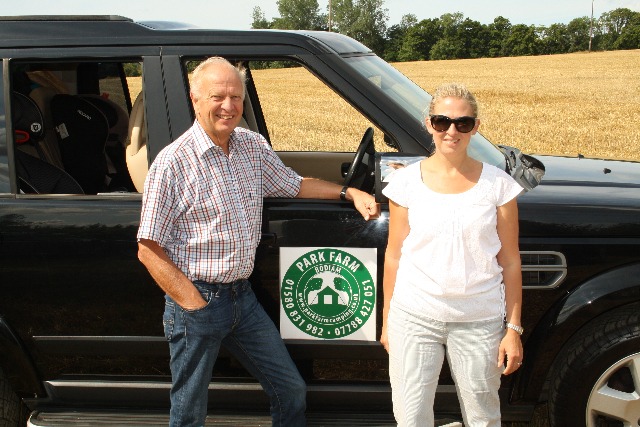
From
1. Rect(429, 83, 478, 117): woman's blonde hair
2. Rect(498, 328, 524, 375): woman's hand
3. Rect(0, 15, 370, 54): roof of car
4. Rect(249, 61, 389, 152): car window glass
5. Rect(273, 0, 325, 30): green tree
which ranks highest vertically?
Rect(273, 0, 325, 30): green tree

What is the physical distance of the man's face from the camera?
2.71 metres

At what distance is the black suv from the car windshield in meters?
0.02

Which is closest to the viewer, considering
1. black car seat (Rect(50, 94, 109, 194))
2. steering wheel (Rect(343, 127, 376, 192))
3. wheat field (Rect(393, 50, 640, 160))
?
steering wheel (Rect(343, 127, 376, 192))

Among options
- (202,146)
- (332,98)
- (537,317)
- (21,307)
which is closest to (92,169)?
(21,307)

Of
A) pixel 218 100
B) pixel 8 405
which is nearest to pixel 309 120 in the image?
pixel 8 405

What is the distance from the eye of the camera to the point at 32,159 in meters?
3.46

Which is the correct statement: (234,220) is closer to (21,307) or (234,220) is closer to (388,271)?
(388,271)

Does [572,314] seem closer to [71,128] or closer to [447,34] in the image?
[71,128]

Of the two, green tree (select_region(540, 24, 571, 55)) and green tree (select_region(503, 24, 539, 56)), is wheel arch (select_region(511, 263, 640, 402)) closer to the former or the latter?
green tree (select_region(503, 24, 539, 56))

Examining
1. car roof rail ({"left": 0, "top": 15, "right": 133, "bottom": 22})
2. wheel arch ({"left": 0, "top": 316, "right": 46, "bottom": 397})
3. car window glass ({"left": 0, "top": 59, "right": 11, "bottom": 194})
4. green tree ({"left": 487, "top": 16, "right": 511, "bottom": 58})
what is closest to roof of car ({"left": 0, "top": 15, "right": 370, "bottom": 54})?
car roof rail ({"left": 0, "top": 15, "right": 133, "bottom": 22})

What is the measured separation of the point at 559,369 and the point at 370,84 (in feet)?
4.24

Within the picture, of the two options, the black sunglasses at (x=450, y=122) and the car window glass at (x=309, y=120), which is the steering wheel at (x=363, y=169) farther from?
the black sunglasses at (x=450, y=122)

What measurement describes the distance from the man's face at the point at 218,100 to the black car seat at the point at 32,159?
35.6 inches

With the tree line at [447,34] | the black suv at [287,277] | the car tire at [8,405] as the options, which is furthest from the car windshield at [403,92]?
the tree line at [447,34]
